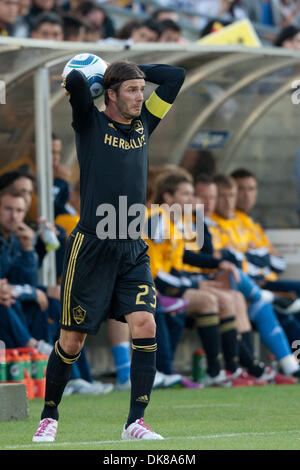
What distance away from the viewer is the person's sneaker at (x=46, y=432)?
5695 mm

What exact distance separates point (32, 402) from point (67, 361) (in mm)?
2687

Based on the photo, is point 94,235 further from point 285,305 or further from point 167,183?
point 285,305

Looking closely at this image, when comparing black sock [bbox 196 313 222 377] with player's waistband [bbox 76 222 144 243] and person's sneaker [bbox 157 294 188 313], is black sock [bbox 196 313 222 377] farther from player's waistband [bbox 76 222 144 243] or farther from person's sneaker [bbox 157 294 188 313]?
player's waistband [bbox 76 222 144 243]

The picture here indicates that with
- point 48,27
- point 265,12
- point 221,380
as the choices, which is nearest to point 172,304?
point 221,380

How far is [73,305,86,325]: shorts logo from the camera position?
5727 mm

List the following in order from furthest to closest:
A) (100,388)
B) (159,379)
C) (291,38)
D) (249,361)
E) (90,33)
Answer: (291,38) < (90,33) < (249,361) < (159,379) < (100,388)

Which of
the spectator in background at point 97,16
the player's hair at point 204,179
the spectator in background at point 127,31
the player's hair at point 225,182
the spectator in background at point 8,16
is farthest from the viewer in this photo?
the spectator in background at point 97,16

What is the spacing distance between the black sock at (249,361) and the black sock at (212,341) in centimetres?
39

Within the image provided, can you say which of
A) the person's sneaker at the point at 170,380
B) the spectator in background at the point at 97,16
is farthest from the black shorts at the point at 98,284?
the spectator in background at the point at 97,16

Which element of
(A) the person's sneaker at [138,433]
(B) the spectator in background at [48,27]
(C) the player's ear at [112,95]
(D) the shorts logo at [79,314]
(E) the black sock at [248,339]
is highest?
(B) the spectator in background at [48,27]

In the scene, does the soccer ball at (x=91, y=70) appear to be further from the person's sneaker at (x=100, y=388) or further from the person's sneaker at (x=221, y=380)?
the person's sneaker at (x=221, y=380)

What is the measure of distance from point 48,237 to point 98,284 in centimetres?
365

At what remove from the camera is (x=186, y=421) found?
6820 mm

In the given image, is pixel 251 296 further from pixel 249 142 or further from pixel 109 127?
pixel 109 127
